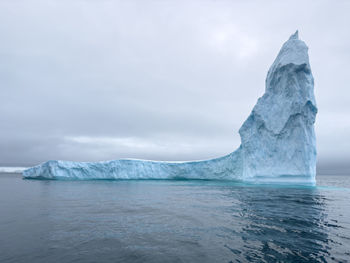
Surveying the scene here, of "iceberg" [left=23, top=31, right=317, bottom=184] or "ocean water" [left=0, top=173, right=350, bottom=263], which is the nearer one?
"ocean water" [left=0, top=173, right=350, bottom=263]

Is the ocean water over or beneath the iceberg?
beneath

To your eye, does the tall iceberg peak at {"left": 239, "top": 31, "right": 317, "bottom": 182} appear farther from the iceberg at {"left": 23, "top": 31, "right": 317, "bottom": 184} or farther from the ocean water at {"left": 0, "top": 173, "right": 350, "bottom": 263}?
the ocean water at {"left": 0, "top": 173, "right": 350, "bottom": 263}

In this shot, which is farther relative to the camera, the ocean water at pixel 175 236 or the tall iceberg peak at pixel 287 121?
the tall iceberg peak at pixel 287 121

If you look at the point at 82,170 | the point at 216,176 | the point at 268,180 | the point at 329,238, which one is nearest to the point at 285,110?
the point at 268,180

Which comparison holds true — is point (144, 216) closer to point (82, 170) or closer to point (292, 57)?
point (292, 57)

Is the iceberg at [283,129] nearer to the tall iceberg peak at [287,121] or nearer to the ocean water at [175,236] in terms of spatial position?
the tall iceberg peak at [287,121]

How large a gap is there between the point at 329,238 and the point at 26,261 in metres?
8.21

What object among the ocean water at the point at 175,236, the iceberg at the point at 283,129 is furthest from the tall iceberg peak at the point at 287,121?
the ocean water at the point at 175,236

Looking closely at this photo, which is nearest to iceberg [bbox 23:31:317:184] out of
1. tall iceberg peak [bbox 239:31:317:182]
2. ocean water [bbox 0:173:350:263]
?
tall iceberg peak [bbox 239:31:317:182]

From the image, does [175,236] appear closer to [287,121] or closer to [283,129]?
[283,129]

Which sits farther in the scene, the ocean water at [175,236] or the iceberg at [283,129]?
the iceberg at [283,129]

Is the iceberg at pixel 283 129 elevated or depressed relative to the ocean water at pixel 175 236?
elevated

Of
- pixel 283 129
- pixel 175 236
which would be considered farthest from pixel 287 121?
pixel 175 236

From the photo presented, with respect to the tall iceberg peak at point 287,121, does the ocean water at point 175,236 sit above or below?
below
